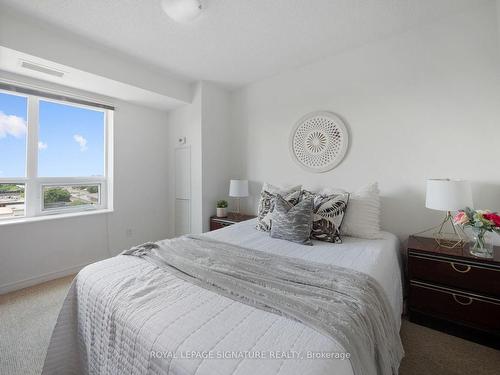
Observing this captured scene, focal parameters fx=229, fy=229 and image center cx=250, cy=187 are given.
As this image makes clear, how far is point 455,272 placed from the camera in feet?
5.50

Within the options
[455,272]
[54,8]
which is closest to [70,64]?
[54,8]

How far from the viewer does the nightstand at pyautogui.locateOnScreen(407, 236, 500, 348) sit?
157 cm

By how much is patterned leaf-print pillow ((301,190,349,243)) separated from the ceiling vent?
2.99m

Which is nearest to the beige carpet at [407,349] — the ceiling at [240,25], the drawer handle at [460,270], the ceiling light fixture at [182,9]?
the drawer handle at [460,270]

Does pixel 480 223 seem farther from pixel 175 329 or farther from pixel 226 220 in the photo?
pixel 226 220

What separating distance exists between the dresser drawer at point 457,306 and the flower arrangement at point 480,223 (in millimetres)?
330

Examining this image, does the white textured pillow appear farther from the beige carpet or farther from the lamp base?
the beige carpet

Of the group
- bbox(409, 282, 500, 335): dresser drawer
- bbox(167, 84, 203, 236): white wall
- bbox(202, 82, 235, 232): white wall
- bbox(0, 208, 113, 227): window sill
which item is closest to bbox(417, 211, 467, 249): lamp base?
bbox(409, 282, 500, 335): dresser drawer

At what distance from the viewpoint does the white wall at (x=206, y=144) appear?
129 inches

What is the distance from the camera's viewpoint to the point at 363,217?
2080 millimetres

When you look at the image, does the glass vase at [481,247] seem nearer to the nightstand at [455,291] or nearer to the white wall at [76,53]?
the nightstand at [455,291]

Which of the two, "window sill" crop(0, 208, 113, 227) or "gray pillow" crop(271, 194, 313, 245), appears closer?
"gray pillow" crop(271, 194, 313, 245)

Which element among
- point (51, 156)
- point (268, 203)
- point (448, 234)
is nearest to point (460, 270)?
point (448, 234)

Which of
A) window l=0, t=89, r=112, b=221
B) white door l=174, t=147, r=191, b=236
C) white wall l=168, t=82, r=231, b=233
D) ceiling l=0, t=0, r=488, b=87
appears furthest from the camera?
white door l=174, t=147, r=191, b=236
